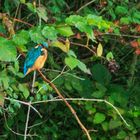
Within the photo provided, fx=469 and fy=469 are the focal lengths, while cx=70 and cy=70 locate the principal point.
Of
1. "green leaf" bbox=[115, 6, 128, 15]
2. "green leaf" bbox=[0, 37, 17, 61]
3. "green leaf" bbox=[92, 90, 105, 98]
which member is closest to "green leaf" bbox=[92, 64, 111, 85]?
"green leaf" bbox=[92, 90, 105, 98]

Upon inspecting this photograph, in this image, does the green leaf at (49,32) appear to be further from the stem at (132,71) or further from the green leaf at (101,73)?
the stem at (132,71)

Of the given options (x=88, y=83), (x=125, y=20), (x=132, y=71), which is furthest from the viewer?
(x=132, y=71)

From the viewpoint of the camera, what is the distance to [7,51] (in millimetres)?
1035

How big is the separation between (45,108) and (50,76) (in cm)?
50

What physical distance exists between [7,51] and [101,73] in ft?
6.55

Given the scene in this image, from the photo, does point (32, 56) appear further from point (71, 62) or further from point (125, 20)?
point (125, 20)

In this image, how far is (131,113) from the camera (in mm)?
2887

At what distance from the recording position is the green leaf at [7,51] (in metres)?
1.03

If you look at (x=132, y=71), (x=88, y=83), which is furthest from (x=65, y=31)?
(x=132, y=71)

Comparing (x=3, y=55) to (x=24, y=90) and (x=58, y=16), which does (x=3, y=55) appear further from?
(x=58, y=16)

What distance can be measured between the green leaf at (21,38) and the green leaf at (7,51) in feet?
0.06

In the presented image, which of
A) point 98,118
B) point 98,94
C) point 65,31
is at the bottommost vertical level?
point 98,118

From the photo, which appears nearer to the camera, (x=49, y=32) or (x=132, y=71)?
(x=49, y=32)

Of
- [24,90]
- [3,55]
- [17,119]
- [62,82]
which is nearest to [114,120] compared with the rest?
[62,82]
